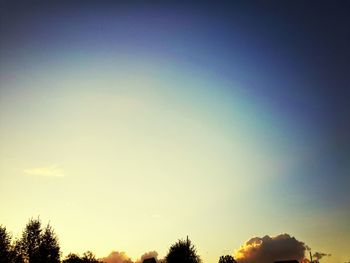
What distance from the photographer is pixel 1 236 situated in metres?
59.5

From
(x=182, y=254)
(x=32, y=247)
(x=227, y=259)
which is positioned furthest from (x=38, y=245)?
(x=227, y=259)

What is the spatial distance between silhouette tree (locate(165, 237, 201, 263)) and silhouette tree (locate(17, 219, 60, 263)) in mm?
29557

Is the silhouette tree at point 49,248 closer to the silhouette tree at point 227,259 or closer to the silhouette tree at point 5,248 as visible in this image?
the silhouette tree at point 5,248

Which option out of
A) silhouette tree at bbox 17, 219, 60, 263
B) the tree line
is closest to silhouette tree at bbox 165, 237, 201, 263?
the tree line

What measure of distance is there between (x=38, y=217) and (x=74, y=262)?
103 ft

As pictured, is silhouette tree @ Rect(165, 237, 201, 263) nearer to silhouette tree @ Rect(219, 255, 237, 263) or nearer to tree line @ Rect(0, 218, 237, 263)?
tree line @ Rect(0, 218, 237, 263)

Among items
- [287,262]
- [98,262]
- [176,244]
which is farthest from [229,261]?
[98,262]

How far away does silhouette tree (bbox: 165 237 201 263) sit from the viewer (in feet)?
254

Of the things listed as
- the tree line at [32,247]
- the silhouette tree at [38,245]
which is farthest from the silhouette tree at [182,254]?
the silhouette tree at [38,245]

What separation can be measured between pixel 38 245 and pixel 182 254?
118 ft

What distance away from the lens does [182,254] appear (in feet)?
256

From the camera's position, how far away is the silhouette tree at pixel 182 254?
254 ft

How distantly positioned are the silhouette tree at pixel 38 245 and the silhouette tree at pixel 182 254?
29557mm

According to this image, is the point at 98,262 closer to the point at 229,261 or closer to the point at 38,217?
the point at 38,217
